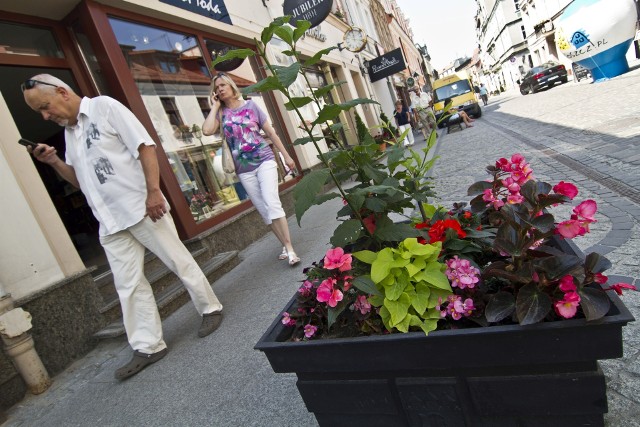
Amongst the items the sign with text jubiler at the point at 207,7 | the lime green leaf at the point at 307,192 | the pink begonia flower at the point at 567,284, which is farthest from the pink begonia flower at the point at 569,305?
the sign with text jubiler at the point at 207,7

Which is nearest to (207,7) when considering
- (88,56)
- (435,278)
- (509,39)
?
(88,56)

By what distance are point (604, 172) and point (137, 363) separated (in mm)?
4615

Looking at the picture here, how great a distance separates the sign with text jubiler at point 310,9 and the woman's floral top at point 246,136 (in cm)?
436

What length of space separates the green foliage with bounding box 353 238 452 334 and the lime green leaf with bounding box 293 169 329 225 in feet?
0.94

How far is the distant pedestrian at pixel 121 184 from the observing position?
100 inches

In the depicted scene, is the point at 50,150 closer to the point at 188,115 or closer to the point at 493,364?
the point at 493,364

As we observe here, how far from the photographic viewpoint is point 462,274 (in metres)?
1.22

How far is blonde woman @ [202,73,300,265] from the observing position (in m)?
3.73

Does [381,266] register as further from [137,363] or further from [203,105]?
[203,105]

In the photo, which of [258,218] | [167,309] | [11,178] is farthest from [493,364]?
[258,218]

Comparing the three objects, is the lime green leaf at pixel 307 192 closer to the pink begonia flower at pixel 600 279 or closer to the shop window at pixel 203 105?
the pink begonia flower at pixel 600 279

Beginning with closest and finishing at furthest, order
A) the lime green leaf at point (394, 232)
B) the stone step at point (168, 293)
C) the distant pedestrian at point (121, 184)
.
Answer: the lime green leaf at point (394, 232) → the distant pedestrian at point (121, 184) → the stone step at point (168, 293)

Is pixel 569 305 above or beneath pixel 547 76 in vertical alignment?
above

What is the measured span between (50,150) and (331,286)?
228 cm
